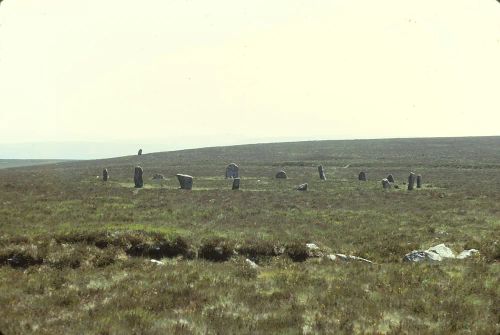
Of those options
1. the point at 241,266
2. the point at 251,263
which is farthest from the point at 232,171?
the point at 241,266

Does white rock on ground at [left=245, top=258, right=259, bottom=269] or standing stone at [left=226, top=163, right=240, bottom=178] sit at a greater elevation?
standing stone at [left=226, top=163, right=240, bottom=178]

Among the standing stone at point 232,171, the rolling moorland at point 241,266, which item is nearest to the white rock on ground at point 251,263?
the rolling moorland at point 241,266

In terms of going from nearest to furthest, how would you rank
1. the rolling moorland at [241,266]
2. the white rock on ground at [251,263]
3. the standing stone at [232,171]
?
1. the rolling moorland at [241,266]
2. the white rock on ground at [251,263]
3. the standing stone at [232,171]

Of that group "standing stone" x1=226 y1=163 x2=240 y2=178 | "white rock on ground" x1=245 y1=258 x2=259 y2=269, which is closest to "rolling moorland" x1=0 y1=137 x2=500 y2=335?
"white rock on ground" x1=245 y1=258 x2=259 y2=269

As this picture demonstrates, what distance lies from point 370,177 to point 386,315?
48.2 meters

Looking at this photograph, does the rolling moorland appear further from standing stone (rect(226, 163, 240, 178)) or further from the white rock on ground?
standing stone (rect(226, 163, 240, 178))

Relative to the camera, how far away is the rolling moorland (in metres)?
9.62

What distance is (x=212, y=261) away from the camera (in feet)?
56.3

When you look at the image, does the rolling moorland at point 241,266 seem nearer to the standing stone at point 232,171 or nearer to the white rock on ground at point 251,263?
the white rock on ground at point 251,263

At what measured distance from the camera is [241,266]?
15406 mm

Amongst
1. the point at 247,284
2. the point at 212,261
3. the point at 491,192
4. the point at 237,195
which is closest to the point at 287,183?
the point at 237,195

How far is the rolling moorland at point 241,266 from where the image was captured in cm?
962

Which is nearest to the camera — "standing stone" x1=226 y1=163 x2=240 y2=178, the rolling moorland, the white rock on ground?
the rolling moorland

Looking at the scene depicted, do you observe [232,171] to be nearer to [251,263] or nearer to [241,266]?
[251,263]
